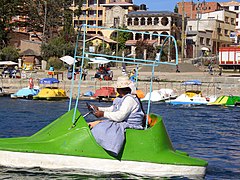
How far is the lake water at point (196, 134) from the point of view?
10453mm

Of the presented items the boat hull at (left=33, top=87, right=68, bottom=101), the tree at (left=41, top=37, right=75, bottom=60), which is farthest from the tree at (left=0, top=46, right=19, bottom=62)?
the boat hull at (left=33, top=87, right=68, bottom=101)

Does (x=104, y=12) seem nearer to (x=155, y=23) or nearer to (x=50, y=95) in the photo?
(x=155, y=23)

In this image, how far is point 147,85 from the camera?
44.3 meters

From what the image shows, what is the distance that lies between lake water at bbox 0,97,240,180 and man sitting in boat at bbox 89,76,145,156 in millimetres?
564

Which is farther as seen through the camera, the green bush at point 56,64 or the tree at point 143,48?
the tree at point 143,48

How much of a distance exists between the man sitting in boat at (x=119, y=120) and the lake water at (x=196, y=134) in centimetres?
56

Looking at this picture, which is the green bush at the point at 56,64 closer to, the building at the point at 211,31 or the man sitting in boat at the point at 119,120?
the building at the point at 211,31

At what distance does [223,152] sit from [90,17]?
286ft

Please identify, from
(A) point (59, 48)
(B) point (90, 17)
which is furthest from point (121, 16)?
(A) point (59, 48)

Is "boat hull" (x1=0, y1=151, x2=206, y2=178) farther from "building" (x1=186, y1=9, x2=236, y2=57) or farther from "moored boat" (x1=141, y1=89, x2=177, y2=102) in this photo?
"building" (x1=186, y1=9, x2=236, y2=57)

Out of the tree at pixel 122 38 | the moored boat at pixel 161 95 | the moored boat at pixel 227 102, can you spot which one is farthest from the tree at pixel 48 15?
the moored boat at pixel 227 102

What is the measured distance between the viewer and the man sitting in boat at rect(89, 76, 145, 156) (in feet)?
33.9

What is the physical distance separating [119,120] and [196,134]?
30.9 ft

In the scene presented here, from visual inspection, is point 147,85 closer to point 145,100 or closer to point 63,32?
point 145,100
